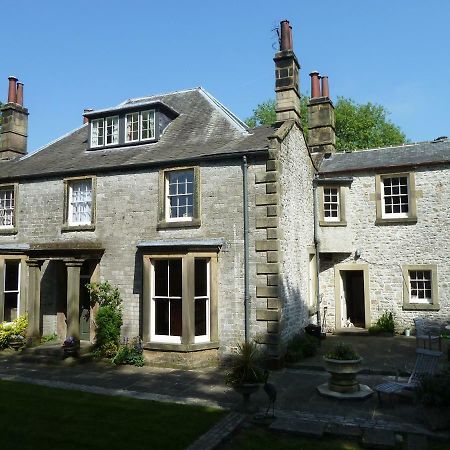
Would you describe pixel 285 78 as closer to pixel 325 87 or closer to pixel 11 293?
pixel 325 87

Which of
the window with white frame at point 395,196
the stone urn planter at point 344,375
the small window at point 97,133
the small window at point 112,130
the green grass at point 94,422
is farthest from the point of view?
the window with white frame at point 395,196

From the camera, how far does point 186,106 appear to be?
18.0 metres

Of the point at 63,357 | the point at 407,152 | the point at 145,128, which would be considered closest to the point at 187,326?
the point at 63,357

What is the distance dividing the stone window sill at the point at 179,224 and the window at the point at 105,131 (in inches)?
175

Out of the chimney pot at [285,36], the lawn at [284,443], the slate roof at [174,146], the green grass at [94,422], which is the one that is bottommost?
the lawn at [284,443]

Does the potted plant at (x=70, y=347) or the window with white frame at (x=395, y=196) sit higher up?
the window with white frame at (x=395, y=196)

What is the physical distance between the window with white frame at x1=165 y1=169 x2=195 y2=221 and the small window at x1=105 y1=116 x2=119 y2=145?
359cm

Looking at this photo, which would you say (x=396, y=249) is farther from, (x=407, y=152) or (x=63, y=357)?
(x=63, y=357)

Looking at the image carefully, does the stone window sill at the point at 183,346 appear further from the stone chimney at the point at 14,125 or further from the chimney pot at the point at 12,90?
the chimney pot at the point at 12,90

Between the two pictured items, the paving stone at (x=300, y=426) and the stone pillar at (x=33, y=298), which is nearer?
the paving stone at (x=300, y=426)

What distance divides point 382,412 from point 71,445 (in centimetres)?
592

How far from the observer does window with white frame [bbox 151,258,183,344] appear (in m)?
13.9

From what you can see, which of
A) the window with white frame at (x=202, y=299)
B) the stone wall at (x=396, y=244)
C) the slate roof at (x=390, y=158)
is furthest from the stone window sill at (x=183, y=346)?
the slate roof at (x=390, y=158)

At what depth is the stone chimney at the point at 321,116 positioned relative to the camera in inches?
834
